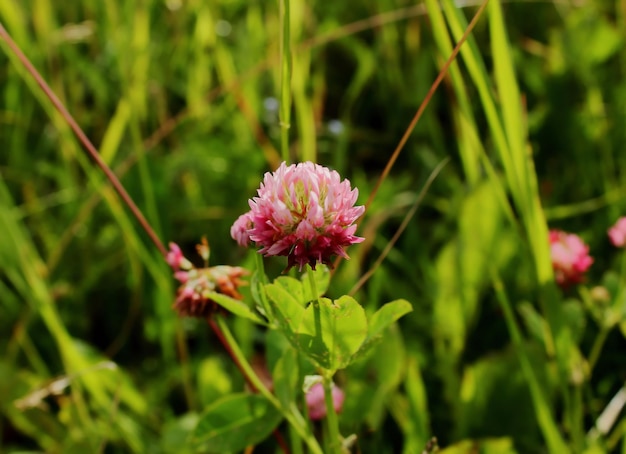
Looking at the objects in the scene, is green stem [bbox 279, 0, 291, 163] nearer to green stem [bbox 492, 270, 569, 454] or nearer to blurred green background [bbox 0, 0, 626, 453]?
blurred green background [bbox 0, 0, 626, 453]

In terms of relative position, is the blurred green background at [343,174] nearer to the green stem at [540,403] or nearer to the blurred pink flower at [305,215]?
the green stem at [540,403]

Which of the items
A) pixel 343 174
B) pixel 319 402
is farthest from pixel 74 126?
pixel 343 174

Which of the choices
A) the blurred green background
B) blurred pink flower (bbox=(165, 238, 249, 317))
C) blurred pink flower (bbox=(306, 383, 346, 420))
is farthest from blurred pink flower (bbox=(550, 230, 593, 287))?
blurred pink flower (bbox=(165, 238, 249, 317))

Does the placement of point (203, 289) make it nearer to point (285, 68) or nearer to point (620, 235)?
point (285, 68)

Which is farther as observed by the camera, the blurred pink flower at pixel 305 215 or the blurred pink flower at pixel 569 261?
the blurred pink flower at pixel 569 261

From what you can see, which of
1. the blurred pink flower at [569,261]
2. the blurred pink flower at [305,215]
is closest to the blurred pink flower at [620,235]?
the blurred pink flower at [569,261]

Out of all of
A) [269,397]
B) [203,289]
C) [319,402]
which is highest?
[203,289]
